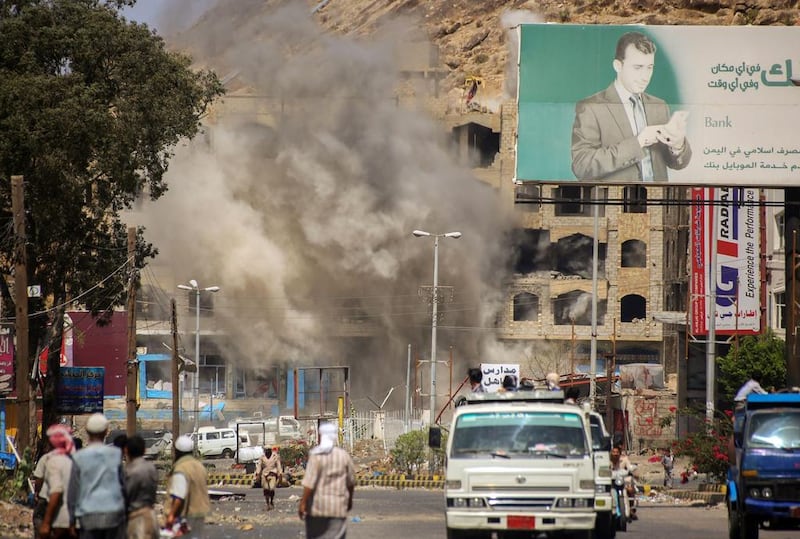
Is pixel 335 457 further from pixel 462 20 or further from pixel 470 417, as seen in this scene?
pixel 462 20

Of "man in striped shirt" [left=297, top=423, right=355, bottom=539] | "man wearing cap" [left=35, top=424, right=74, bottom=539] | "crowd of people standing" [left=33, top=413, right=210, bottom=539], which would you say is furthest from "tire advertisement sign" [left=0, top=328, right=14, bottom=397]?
"man in striped shirt" [left=297, top=423, right=355, bottom=539]

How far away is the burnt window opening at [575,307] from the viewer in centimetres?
7181

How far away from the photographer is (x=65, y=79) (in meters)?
34.1

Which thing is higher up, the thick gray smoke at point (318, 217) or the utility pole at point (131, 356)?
the thick gray smoke at point (318, 217)

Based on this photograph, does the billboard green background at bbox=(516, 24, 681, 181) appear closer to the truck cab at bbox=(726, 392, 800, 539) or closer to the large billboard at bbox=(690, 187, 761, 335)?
the truck cab at bbox=(726, 392, 800, 539)

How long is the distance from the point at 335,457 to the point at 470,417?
3.58 m

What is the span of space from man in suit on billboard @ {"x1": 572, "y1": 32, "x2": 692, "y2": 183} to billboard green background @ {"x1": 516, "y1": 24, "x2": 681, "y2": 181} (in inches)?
8.0

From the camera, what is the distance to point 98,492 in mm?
11227

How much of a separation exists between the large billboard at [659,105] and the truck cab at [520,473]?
1154 cm

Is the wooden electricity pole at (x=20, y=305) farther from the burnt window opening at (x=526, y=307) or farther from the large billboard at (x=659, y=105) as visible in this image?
the burnt window opening at (x=526, y=307)

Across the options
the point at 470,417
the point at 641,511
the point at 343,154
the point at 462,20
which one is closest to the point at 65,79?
the point at 641,511

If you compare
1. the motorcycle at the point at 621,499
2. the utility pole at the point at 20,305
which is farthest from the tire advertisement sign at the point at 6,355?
the motorcycle at the point at 621,499

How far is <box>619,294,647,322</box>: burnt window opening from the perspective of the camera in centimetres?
7169

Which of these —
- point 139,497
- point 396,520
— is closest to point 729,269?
point 396,520
